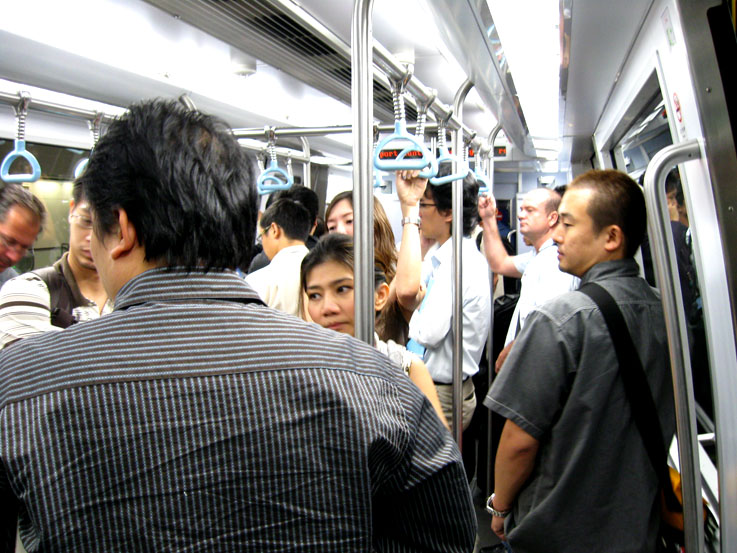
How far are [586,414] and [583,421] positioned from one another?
0.03m

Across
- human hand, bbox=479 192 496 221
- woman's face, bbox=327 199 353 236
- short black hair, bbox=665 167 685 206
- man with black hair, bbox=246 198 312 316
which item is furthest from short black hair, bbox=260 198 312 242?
short black hair, bbox=665 167 685 206

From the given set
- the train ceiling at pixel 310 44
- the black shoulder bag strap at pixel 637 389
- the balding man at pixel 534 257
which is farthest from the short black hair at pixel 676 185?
the balding man at pixel 534 257

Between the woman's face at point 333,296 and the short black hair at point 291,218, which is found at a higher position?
the short black hair at point 291,218

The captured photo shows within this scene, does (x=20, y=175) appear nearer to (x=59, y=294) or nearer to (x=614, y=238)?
(x=59, y=294)

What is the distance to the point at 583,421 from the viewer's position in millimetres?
1729

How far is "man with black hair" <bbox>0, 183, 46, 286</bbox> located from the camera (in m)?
2.29

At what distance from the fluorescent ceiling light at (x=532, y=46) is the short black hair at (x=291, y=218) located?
125 cm

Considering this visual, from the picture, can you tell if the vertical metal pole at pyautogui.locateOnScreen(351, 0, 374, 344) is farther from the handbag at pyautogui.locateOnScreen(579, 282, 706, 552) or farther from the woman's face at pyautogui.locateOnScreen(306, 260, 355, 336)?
the handbag at pyautogui.locateOnScreen(579, 282, 706, 552)

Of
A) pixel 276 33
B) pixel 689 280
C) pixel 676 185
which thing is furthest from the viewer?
pixel 276 33

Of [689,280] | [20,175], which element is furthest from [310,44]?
[689,280]

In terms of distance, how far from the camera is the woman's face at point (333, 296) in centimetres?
171

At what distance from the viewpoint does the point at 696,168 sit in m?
1.51

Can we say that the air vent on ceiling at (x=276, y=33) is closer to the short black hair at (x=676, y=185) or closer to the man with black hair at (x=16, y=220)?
the man with black hair at (x=16, y=220)

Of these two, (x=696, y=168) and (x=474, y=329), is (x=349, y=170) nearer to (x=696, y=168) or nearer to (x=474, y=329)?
(x=474, y=329)
